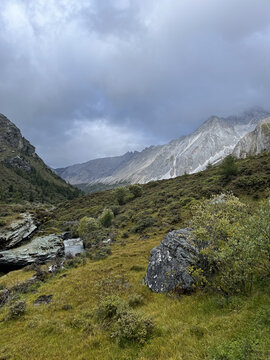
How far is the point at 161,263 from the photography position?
1449 cm

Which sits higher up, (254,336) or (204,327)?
(254,336)

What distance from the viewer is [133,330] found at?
330 inches

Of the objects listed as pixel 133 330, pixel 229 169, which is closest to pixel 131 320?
pixel 133 330

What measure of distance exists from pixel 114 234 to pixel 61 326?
2874 cm

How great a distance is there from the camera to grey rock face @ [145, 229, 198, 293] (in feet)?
40.4

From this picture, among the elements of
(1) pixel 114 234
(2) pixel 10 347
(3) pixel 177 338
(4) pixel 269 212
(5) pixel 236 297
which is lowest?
(1) pixel 114 234

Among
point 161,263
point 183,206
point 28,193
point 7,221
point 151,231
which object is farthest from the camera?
point 28,193

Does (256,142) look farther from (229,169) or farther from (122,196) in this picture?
(122,196)

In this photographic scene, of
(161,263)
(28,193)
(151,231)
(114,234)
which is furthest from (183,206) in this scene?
(28,193)

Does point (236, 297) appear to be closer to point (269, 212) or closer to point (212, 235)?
point (212, 235)

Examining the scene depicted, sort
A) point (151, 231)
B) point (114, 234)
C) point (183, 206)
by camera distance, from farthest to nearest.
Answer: point (183, 206), point (114, 234), point (151, 231)

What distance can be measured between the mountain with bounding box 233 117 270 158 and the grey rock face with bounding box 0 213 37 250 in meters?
179

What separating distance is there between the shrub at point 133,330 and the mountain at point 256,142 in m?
183

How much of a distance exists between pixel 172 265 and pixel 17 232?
100 feet
